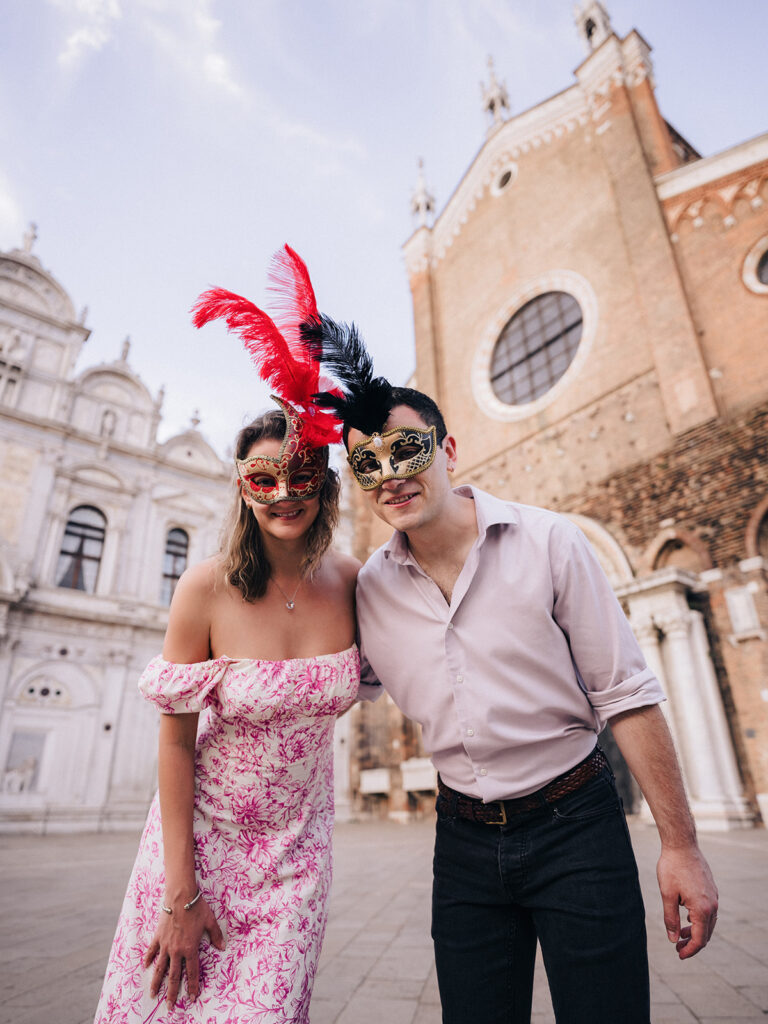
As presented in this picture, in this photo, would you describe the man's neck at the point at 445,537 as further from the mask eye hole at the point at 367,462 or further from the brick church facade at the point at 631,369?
the brick church facade at the point at 631,369

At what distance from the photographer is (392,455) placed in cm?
181

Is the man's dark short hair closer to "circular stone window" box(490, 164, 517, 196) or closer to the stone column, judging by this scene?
the stone column

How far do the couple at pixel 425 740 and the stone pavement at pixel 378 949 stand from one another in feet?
4.76

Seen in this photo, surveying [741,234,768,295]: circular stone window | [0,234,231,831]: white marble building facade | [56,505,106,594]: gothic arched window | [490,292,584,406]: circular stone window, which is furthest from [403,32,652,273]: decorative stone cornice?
[56,505,106,594]: gothic arched window

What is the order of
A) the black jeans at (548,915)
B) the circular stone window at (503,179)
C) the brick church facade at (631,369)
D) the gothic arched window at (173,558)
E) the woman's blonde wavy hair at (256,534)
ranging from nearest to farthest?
the black jeans at (548,915) → the woman's blonde wavy hair at (256,534) → the brick church facade at (631,369) → the circular stone window at (503,179) → the gothic arched window at (173,558)

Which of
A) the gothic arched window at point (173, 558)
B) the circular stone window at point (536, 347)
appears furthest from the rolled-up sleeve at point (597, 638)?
the gothic arched window at point (173, 558)

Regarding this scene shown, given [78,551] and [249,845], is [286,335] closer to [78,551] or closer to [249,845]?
[249,845]

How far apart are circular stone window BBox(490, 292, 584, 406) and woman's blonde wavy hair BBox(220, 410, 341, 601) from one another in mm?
10722

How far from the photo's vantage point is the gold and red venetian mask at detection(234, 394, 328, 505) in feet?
5.86

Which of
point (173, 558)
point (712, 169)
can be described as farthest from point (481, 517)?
point (173, 558)

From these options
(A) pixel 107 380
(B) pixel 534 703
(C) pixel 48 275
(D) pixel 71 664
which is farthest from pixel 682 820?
(C) pixel 48 275

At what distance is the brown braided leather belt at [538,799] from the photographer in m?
1.41

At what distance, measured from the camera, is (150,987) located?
143 centimetres

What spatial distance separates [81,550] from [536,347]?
12.5 metres
